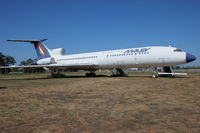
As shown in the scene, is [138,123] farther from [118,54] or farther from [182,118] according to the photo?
[118,54]

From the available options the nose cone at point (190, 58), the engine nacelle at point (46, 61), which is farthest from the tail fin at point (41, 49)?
the nose cone at point (190, 58)

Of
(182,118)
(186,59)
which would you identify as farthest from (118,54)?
(182,118)

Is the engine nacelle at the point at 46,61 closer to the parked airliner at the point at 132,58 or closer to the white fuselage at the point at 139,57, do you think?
the parked airliner at the point at 132,58

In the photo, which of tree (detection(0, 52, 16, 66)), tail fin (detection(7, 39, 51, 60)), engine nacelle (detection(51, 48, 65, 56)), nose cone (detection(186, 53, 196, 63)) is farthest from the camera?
tree (detection(0, 52, 16, 66))

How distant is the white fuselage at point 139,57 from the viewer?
1603 centimetres

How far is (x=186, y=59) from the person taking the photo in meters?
15.5

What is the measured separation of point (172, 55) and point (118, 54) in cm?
600

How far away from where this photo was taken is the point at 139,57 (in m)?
17.7

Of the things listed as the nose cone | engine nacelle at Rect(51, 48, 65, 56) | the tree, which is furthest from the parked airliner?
the tree

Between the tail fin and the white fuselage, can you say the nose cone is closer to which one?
the white fuselage

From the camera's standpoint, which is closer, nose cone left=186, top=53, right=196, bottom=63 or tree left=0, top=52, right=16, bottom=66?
nose cone left=186, top=53, right=196, bottom=63

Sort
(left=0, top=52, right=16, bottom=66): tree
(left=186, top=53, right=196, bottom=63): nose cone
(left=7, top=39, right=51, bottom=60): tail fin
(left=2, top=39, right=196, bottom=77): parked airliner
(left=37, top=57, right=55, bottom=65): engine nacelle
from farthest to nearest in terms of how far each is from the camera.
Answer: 1. (left=0, top=52, right=16, bottom=66): tree
2. (left=7, top=39, right=51, bottom=60): tail fin
3. (left=37, top=57, right=55, bottom=65): engine nacelle
4. (left=2, top=39, right=196, bottom=77): parked airliner
5. (left=186, top=53, right=196, bottom=63): nose cone

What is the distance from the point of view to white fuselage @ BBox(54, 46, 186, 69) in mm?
16031

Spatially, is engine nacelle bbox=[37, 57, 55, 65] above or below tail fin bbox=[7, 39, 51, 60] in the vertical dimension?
below
